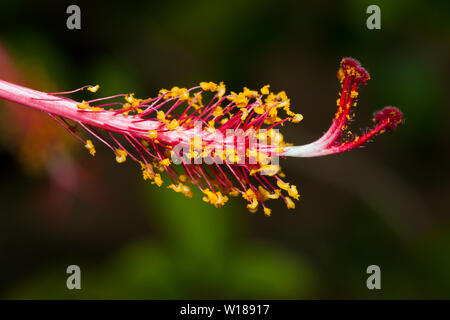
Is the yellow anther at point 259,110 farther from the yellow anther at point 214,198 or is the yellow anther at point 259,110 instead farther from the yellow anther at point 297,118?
the yellow anther at point 214,198

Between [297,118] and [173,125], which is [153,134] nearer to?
[173,125]

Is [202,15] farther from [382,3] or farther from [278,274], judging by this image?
[278,274]

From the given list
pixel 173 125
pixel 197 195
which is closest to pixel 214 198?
pixel 173 125

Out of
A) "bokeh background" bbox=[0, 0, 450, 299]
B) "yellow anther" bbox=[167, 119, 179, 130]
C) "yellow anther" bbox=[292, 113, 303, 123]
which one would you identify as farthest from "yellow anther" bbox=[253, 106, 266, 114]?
"bokeh background" bbox=[0, 0, 450, 299]

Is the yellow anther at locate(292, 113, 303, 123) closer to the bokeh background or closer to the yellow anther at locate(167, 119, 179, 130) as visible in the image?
the yellow anther at locate(167, 119, 179, 130)

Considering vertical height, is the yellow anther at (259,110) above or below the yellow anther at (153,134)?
above

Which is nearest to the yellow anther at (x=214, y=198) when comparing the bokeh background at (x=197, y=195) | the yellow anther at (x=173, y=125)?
the yellow anther at (x=173, y=125)

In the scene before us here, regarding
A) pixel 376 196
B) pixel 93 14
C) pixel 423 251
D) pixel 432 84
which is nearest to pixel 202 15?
pixel 93 14

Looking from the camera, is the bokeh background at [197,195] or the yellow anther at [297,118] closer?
the yellow anther at [297,118]

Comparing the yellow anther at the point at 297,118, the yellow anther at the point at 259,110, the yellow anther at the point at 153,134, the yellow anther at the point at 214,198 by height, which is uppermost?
the yellow anther at the point at 259,110
